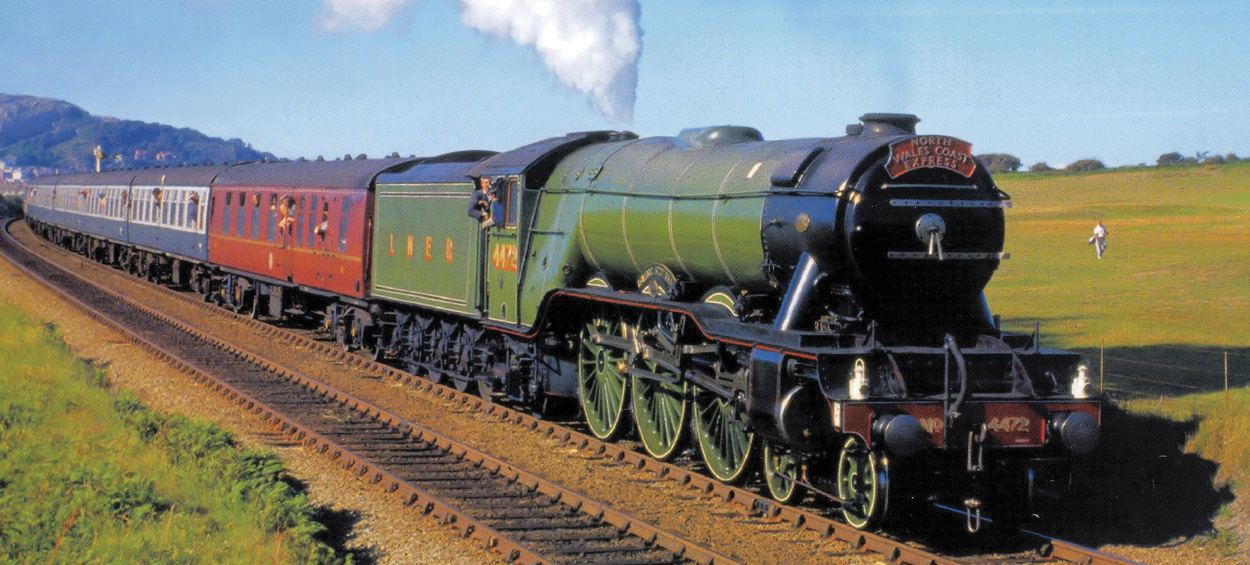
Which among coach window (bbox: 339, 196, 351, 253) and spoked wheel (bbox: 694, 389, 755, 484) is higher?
coach window (bbox: 339, 196, 351, 253)

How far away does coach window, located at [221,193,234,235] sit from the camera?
28234 millimetres

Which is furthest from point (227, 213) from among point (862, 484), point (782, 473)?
point (862, 484)

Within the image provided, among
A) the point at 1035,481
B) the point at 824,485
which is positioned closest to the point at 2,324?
the point at 824,485

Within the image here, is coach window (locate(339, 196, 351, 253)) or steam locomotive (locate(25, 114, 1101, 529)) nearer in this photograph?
→ steam locomotive (locate(25, 114, 1101, 529))

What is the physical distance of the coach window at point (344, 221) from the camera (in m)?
20.8

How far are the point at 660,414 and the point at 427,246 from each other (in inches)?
258

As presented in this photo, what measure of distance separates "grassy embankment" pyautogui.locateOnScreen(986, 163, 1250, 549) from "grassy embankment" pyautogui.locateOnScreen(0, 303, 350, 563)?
26.9ft

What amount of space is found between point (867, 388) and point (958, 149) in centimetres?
242

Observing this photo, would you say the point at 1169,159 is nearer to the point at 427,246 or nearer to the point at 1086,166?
the point at 1086,166

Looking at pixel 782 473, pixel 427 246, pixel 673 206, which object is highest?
pixel 673 206

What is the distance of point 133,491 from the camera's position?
10.7 metres

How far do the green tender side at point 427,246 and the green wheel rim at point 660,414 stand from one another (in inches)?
166

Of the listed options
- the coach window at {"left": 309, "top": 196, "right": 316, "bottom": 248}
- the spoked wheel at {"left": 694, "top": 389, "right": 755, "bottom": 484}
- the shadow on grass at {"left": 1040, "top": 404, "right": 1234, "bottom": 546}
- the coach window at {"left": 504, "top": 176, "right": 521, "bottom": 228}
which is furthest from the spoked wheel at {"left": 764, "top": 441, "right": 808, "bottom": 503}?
the coach window at {"left": 309, "top": 196, "right": 316, "bottom": 248}

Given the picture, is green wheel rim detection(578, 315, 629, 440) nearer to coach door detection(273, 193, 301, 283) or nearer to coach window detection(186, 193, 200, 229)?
coach door detection(273, 193, 301, 283)
